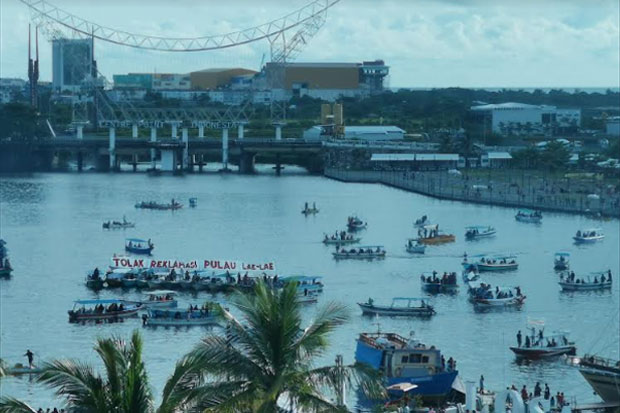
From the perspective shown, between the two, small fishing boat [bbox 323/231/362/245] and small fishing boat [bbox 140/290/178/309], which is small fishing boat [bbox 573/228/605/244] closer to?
small fishing boat [bbox 323/231/362/245]

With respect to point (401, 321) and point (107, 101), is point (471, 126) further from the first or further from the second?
point (401, 321)

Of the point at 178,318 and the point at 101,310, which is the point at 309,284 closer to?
the point at 178,318

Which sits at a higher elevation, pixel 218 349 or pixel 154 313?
pixel 218 349

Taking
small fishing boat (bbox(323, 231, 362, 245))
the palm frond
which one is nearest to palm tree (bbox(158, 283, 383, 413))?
the palm frond

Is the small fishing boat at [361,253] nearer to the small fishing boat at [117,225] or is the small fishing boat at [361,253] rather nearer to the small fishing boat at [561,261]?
the small fishing boat at [561,261]

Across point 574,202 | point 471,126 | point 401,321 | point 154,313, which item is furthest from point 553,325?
point 471,126

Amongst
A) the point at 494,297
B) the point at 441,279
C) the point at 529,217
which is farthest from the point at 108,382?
the point at 529,217
